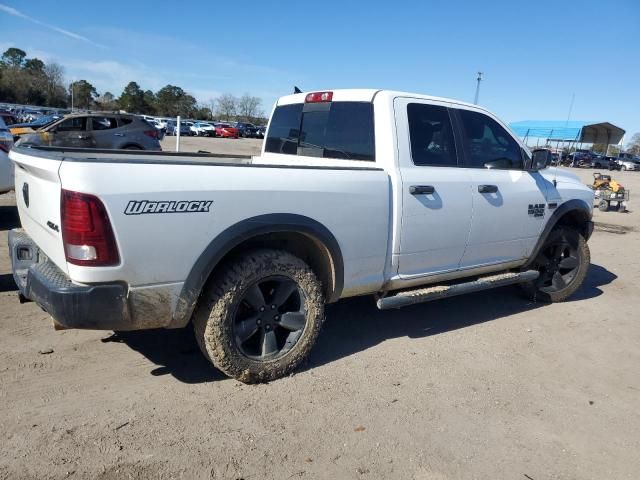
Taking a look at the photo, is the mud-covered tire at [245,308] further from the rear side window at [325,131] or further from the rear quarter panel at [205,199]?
the rear side window at [325,131]

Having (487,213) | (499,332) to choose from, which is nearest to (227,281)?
(487,213)

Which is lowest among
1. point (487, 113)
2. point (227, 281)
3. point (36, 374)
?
point (36, 374)

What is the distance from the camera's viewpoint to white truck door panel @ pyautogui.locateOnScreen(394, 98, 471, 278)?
12.5ft

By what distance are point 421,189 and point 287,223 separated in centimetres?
118

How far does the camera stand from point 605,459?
288cm

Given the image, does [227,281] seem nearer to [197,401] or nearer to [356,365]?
[197,401]

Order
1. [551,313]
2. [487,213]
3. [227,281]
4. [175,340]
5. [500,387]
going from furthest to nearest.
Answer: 1. [551,313]
2. [487,213]
3. [175,340]
4. [500,387]
5. [227,281]

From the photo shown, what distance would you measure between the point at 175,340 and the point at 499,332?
2883mm

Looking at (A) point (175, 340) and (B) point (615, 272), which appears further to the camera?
(B) point (615, 272)

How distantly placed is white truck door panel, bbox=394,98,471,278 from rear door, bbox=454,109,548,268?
0.16m

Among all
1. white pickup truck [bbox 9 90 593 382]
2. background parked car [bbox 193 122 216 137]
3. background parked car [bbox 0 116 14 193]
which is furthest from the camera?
background parked car [bbox 193 122 216 137]

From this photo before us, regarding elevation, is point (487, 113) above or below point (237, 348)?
above

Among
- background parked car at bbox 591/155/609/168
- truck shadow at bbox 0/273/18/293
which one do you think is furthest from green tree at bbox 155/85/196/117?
truck shadow at bbox 0/273/18/293

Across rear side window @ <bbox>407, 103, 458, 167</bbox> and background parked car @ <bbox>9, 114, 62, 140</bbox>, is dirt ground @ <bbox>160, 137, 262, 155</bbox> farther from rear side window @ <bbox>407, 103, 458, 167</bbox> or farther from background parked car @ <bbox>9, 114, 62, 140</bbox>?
rear side window @ <bbox>407, 103, 458, 167</bbox>
